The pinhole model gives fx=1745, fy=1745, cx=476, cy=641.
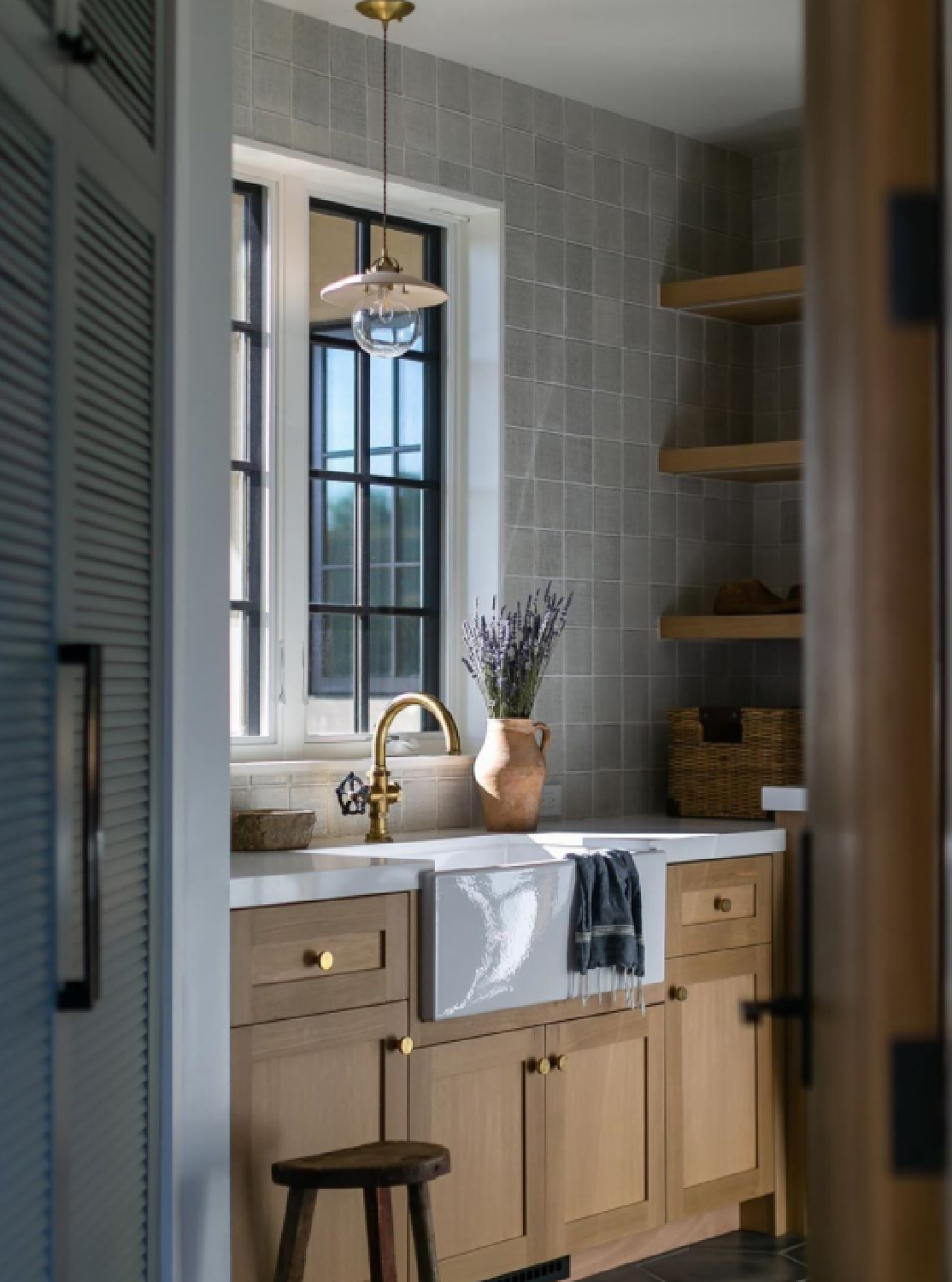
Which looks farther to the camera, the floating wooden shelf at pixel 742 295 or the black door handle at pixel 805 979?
the floating wooden shelf at pixel 742 295

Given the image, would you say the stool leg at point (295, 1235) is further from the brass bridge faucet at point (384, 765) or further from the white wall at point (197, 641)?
the brass bridge faucet at point (384, 765)

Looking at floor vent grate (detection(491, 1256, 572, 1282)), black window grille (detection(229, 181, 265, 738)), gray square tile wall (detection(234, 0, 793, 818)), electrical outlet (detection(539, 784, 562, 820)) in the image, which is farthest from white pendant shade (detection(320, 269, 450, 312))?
floor vent grate (detection(491, 1256, 572, 1282))

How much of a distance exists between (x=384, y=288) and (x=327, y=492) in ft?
2.32

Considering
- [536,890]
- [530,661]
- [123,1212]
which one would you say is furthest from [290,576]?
[123,1212]

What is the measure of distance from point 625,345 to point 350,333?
86cm

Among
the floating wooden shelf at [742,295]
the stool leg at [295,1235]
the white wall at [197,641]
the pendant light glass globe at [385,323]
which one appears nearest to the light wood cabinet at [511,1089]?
the stool leg at [295,1235]

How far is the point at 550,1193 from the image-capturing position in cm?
359

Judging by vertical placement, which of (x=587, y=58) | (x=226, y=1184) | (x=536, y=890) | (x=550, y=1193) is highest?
(x=587, y=58)

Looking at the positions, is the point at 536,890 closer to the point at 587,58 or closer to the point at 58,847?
the point at 58,847

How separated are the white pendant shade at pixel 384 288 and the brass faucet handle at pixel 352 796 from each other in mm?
1042

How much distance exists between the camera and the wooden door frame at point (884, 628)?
109cm

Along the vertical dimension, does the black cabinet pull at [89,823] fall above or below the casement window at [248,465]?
below

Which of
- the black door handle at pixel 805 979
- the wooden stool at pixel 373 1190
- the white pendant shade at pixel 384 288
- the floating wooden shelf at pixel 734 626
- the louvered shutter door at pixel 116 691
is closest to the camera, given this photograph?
the black door handle at pixel 805 979

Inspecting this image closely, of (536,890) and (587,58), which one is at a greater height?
(587,58)
